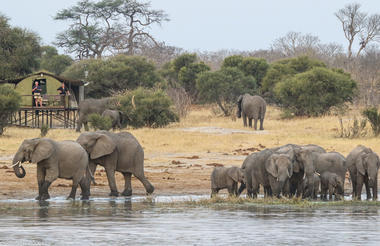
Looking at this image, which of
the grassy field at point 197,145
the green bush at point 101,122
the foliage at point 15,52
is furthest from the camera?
the foliage at point 15,52

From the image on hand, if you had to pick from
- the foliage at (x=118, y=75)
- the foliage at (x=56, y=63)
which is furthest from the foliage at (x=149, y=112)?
the foliage at (x=56, y=63)

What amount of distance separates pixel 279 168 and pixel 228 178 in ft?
6.17

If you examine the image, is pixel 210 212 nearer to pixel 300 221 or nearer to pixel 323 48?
pixel 300 221

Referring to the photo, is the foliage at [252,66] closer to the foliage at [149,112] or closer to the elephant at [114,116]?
the foliage at [149,112]

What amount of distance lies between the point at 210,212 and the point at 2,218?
11.0ft

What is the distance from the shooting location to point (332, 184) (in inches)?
629

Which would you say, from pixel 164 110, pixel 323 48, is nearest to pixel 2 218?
pixel 164 110

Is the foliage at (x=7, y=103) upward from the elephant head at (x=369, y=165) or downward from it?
upward

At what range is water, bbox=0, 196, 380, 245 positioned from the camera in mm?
9758

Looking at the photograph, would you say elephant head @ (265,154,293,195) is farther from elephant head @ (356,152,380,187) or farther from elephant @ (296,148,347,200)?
elephant head @ (356,152,380,187)

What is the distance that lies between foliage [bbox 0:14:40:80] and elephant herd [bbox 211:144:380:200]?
32.3 meters

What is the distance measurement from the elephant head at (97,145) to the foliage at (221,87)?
26251 millimetres

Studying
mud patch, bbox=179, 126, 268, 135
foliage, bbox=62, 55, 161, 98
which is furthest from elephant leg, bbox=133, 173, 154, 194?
foliage, bbox=62, 55, 161, 98

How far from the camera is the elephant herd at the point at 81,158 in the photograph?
14.3 m
